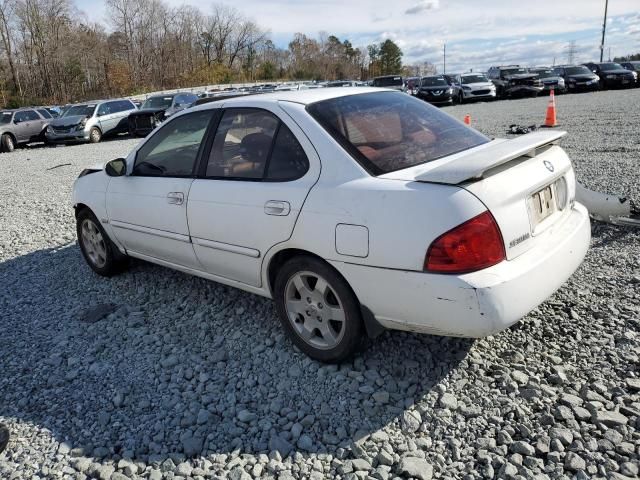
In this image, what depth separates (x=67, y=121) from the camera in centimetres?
2003

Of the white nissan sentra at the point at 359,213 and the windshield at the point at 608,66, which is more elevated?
the windshield at the point at 608,66

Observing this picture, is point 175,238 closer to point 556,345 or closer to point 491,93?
point 556,345

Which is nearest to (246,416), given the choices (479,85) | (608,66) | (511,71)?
(479,85)

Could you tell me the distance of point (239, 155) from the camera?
3.53 metres

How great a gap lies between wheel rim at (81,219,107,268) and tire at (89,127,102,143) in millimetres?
17114

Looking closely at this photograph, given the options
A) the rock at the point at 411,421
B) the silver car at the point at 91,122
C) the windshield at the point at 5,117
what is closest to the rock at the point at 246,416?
the rock at the point at 411,421

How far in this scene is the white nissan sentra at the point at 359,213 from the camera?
2.54m

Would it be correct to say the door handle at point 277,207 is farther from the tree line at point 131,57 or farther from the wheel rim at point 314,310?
the tree line at point 131,57

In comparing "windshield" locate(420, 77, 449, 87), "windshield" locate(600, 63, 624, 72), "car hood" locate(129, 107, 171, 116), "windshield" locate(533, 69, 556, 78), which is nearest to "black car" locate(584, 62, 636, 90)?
"windshield" locate(600, 63, 624, 72)

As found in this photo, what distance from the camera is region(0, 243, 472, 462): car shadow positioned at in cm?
270

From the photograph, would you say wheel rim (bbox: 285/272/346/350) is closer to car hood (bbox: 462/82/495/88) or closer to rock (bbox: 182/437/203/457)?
rock (bbox: 182/437/203/457)

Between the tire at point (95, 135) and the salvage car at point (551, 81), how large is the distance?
22.5 metres

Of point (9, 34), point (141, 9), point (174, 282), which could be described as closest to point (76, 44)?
point (9, 34)

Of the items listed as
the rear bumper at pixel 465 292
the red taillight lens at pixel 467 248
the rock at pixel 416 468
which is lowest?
the rock at pixel 416 468
